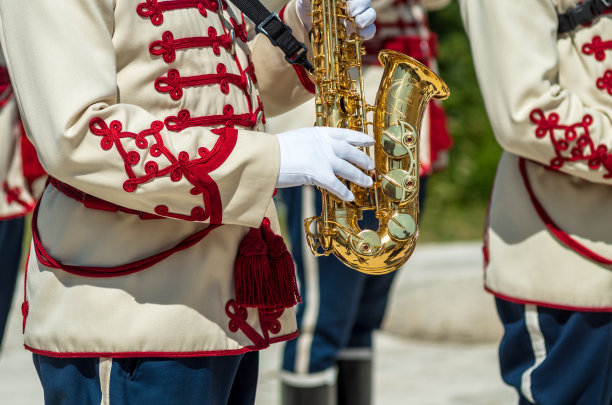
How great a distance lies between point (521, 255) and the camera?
2232mm

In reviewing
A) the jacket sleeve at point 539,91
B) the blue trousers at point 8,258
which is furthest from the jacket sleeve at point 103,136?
the blue trousers at point 8,258

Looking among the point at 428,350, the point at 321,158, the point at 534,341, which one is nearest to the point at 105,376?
the point at 321,158

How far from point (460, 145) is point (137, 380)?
20.9 feet

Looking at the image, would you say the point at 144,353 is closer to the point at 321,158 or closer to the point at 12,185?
the point at 321,158

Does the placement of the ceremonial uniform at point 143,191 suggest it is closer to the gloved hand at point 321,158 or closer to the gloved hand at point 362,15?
the gloved hand at point 321,158

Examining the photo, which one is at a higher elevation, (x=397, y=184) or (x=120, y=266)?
(x=397, y=184)

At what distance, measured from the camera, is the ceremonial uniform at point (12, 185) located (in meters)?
2.75

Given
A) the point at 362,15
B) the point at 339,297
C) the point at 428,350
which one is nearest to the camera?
the point at 362,15

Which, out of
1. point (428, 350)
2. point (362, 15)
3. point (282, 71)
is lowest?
point (428, 350)

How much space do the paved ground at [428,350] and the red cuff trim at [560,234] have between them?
1.84 meters

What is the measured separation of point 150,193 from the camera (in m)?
1.49

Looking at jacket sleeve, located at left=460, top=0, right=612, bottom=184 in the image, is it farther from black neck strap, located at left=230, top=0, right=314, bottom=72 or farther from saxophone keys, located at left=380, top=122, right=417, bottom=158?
black neck strap, located at left=230, top=0, right=314, bottom=72

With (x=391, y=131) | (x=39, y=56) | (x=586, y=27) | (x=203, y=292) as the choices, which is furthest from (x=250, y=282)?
(x=586, y=27)

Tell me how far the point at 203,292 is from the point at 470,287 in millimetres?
3458
